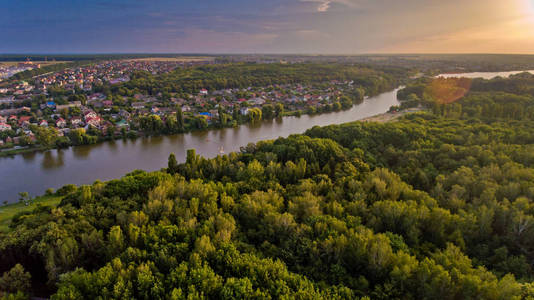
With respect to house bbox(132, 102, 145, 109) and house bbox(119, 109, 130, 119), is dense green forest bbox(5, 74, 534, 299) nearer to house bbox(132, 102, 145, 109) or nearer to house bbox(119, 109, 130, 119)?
house bbox(119, 109, 130, 119)

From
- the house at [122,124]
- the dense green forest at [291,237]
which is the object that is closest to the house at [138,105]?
the house at [122,124]

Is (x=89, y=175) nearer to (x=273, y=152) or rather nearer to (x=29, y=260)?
(x=29, y=260)

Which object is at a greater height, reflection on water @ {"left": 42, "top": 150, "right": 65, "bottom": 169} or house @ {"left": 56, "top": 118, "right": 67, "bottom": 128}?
house @ {"left": 56, "top": 118, "right": 67, "bottom": 128}

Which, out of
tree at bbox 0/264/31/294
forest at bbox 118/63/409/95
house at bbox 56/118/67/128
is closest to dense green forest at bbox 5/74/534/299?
tree at bbox 0/264/31/294

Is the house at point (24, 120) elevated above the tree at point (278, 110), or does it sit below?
below

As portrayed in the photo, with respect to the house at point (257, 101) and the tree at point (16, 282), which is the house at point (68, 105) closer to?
the house at point (257, 101)

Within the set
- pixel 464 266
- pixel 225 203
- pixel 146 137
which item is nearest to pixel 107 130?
pixel 146 137

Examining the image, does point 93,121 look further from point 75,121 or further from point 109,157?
point 109,157
